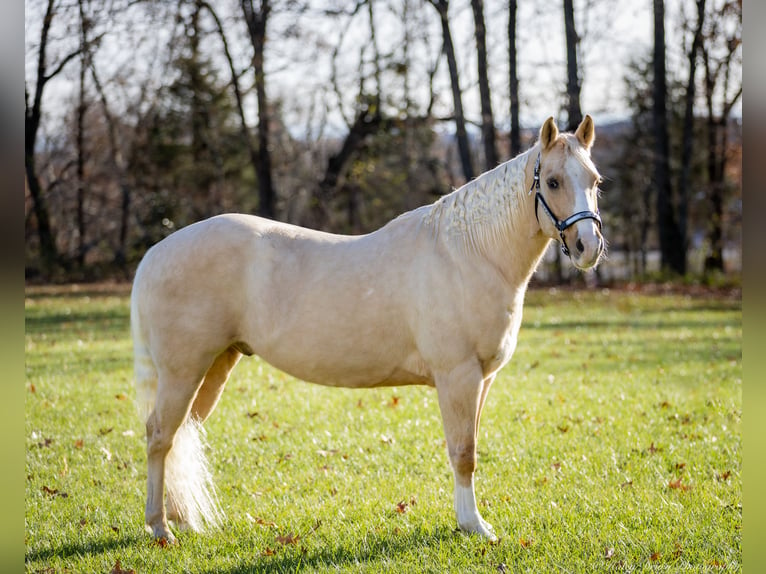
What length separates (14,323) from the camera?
5.39 ft

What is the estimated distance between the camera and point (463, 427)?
4.08 m

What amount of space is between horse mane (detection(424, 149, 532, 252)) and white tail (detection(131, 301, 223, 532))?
2.01m

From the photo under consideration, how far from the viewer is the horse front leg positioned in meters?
4.05

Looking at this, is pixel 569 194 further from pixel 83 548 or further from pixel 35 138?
pixel 35 138

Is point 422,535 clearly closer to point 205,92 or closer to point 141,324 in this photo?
point 141,324

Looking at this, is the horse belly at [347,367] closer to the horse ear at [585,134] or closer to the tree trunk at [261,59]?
the horse ear at [585,134]

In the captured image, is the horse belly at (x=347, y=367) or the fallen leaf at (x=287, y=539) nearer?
the fallen leaf at (x=287, y=539)

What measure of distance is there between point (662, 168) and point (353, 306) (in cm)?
1939

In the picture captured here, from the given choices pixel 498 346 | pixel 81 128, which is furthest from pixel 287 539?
pixel 81 128

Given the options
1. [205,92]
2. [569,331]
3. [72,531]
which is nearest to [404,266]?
[72,531]

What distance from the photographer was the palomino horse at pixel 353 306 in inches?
161

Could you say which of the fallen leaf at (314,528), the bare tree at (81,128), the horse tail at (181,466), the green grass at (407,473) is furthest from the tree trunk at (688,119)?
the horse tail at (181,466)

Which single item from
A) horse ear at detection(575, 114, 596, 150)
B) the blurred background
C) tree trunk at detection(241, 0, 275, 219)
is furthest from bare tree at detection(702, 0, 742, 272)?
horse ear at detection(575, 114, 596, 150)

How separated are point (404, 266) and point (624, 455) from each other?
275cm
